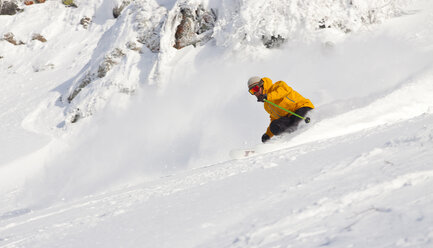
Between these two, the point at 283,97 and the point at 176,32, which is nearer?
the point at 283,97

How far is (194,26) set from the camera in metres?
13.4

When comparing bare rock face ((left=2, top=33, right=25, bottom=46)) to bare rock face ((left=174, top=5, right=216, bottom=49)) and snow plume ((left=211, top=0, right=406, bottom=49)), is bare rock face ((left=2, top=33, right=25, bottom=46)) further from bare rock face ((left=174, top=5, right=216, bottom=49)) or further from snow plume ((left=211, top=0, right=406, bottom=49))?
snow plume ((left=211, top=0, right=406, bottom=49))

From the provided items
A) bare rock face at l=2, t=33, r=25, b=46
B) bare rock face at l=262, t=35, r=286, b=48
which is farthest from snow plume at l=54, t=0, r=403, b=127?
bare rock face at l=2, t=33, r=25, b=46

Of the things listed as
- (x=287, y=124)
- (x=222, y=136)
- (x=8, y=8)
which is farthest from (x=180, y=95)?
(x=8, y=8)

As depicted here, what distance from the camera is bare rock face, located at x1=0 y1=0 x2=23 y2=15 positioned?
23.2 m

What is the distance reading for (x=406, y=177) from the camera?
2027mm

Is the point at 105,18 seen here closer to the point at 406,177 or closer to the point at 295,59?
the point at 295,59

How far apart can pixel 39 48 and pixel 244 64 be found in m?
14.3

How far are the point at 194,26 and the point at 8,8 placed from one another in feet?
52.8

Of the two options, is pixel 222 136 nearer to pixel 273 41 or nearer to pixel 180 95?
→ pixel 180 95

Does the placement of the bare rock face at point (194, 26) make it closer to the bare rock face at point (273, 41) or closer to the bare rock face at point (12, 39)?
the bare rock face at point (273, 41)

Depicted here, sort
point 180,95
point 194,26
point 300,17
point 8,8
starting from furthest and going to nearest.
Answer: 1. point 8,8
2. point 194,26
3. point 180,95
4. point 300,17

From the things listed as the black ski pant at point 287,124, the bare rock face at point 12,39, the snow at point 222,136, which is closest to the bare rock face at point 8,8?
the bare rock face at point 12,39

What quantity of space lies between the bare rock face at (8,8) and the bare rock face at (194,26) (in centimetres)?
1516
